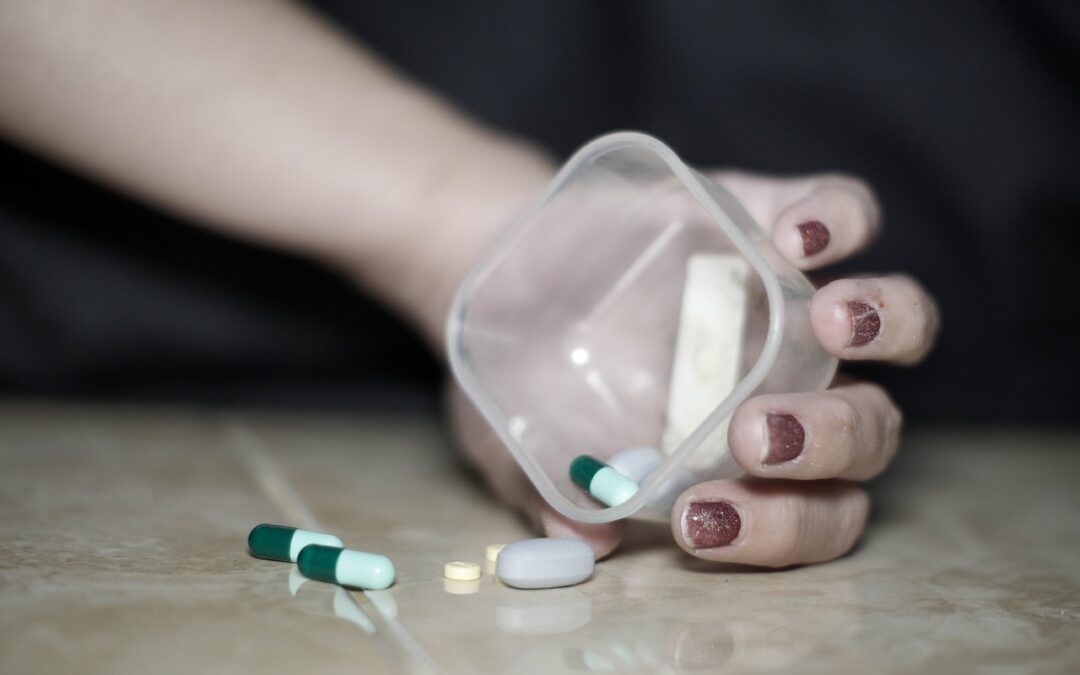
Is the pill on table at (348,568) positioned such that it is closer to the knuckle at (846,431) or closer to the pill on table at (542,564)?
the pill on table at (542,564)

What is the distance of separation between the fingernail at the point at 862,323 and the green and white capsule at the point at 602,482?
0.52 feet

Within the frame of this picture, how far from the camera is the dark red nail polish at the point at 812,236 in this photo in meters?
0.69

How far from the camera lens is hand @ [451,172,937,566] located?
2.01 feet

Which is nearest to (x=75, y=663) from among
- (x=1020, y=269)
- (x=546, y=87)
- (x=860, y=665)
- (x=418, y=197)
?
(x=860, y=665)

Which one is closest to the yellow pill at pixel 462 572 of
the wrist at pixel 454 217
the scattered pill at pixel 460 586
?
the scattered pill at pixel 460 586

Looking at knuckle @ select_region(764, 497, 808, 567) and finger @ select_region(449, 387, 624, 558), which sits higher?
finger @ select_region(449, 387, 624, 558)

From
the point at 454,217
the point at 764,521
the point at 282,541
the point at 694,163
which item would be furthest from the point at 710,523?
the point at 694,163

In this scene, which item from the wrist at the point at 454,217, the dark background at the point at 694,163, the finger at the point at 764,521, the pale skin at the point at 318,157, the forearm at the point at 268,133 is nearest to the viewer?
the finger at the point at 764,521

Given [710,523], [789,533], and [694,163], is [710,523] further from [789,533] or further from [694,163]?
[694,163]

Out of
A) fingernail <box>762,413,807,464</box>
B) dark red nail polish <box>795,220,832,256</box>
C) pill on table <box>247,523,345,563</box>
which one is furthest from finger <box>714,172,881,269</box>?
pill on table <box>247,523,345,563</box>

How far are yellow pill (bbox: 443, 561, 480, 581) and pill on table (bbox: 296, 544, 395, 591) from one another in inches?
1.7

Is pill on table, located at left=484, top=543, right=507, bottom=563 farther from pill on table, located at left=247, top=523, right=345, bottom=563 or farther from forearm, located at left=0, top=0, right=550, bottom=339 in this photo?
forearm, located at left=0, top=0, right=550, bottom=339

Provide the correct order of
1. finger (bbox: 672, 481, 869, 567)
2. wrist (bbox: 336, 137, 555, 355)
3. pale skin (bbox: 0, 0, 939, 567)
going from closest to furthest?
finger (bbox: 672, 481, 869, 567), pale skin (bbox: 0, 0, 939, 567), wrist (bbox: 336, 137, 555, 355)

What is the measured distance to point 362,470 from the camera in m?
0.97
